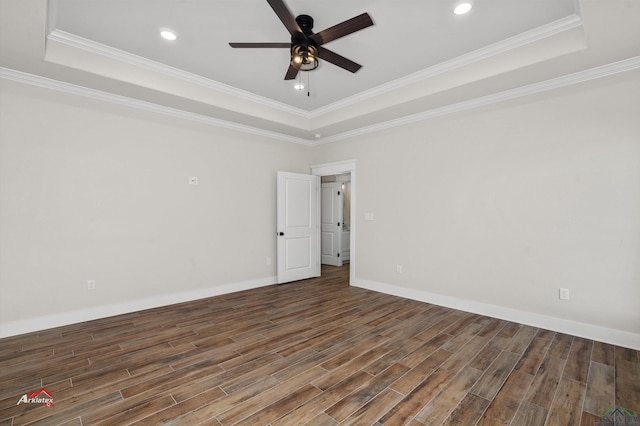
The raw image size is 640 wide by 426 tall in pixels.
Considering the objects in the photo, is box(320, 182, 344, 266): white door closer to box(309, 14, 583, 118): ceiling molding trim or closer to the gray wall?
the gray wall

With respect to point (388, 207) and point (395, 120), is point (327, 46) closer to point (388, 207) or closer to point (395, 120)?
point (395, 120)

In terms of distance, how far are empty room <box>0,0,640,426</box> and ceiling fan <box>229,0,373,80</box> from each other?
27 mm

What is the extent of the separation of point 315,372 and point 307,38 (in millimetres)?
2826

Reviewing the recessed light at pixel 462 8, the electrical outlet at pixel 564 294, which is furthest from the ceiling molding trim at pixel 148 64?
the electrical outlet at pixel 564 294

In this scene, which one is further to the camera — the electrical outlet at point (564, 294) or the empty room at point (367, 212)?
the electrical outlet at point (564, 294)

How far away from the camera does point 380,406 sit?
6.63 ft

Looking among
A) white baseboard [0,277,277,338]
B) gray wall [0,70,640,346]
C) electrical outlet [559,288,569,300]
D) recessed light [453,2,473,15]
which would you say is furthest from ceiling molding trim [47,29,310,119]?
electrical outlet [559,288,569,300]

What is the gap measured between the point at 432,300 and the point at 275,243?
2886 mm

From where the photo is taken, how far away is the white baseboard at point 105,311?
3208 mm

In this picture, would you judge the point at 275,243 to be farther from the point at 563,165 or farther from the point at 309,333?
the point at 563,165

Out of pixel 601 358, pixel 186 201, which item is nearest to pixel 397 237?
pixel 601 358

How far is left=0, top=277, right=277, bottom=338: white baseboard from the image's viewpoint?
3208 millimetres

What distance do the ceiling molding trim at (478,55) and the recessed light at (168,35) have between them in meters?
2.47

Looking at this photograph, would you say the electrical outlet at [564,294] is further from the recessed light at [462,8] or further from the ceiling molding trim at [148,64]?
the ceiling molding trim at [148,64]
